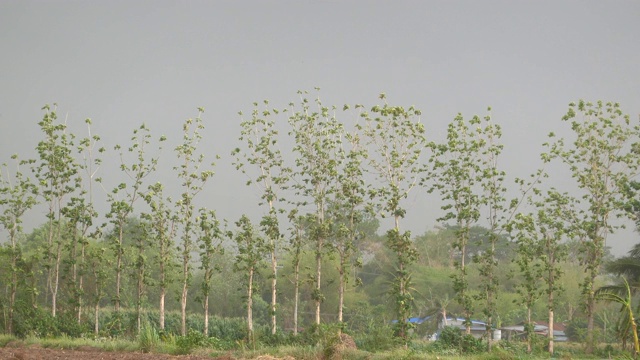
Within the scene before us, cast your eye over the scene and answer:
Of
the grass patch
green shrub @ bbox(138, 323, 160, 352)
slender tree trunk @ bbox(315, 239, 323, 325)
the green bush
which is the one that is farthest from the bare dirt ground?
the green bush

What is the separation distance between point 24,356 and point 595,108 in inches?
801

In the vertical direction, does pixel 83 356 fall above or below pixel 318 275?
below

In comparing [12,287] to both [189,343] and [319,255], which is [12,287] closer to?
[189,343]

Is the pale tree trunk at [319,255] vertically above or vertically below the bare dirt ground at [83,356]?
above

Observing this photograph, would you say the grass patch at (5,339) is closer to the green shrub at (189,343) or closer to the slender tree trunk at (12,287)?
the slender tree trunk at (12,287)

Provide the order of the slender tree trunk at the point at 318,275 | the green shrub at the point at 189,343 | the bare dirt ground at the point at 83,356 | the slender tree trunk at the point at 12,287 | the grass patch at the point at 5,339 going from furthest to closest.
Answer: the slender tree trunk at the point at 12,287 → the slender tree trunk at the point at 318,275 → the grass patch at the point at 5,339 → the green shrub at the point at 189,343 → the bare dirt ground at the point at 83,356

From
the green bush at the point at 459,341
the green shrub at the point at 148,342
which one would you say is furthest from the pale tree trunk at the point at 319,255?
the green shrub at the point at 148,342

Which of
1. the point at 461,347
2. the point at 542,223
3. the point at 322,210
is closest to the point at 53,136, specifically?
the point at 322,210

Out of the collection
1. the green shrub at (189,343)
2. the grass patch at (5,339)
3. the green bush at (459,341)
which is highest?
the green shrub at (189,343)

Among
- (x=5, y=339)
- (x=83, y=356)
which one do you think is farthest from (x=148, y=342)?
(x=5, y=339)

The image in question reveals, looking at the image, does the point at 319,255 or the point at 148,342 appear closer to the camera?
the point at 148,342

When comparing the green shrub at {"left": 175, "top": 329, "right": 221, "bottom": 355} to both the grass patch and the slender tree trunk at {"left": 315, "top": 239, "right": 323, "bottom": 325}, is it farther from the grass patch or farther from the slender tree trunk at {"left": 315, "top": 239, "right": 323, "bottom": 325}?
the grass patch

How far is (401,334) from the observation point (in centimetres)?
2139

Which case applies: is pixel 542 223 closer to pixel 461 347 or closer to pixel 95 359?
pixel 461 347
